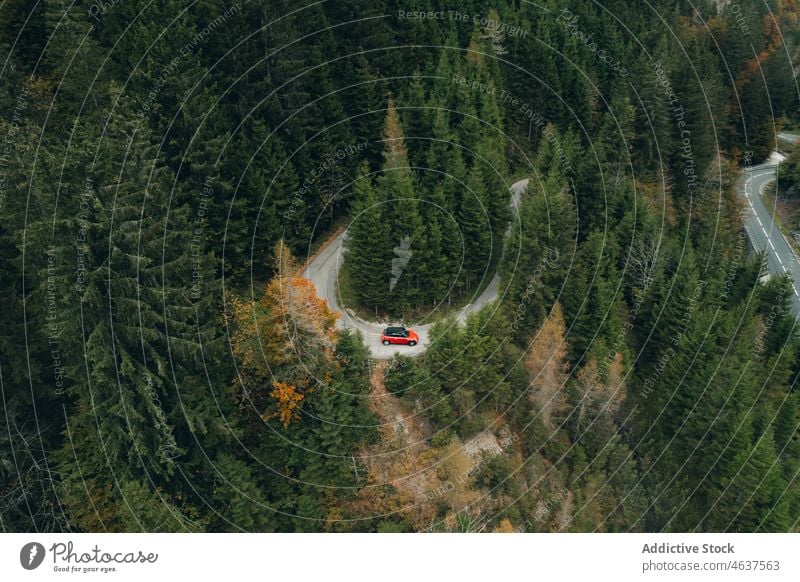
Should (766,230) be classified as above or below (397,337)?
above

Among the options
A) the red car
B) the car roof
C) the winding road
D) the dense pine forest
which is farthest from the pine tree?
the winding road

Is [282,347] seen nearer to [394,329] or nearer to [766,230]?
[394,329]

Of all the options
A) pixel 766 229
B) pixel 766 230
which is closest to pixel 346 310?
pixel 766 230

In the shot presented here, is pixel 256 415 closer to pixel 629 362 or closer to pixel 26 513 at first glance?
pixel 26 513
